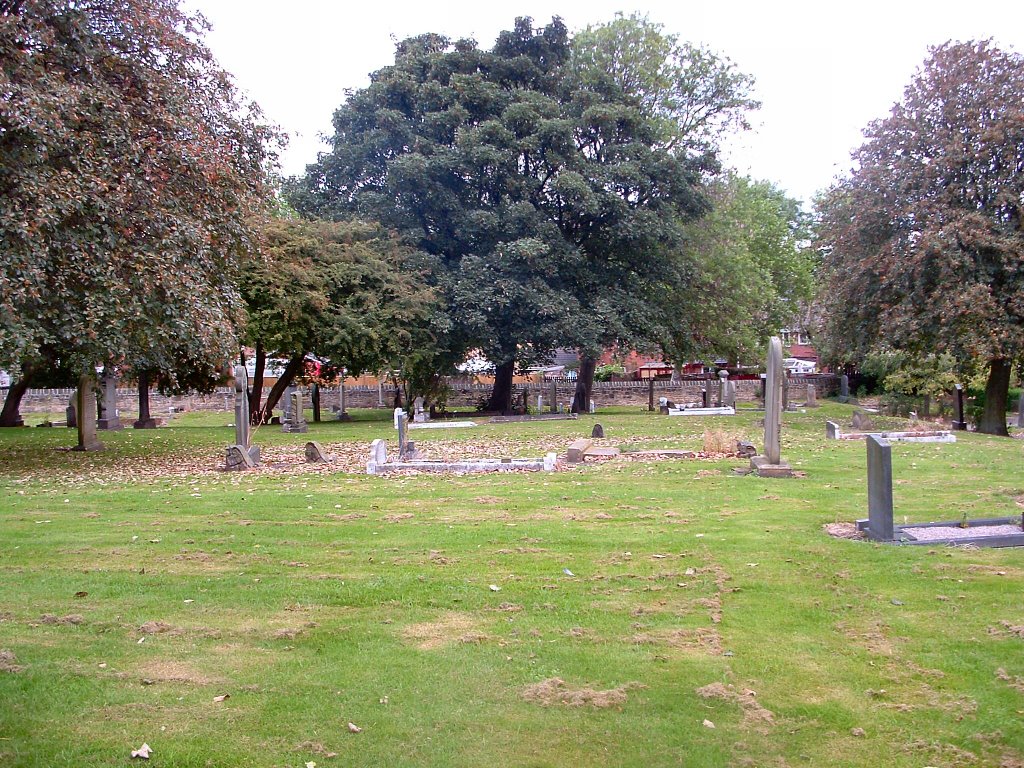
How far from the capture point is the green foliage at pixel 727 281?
33.9m

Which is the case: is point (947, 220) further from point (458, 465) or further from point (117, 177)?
point (117, 177)

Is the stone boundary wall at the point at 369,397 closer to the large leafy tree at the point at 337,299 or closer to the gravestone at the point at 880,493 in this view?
the large leafy tree at the point at 337,299

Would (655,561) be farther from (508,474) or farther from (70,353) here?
(70,353)

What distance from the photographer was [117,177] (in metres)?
8.85

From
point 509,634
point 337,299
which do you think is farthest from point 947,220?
point 509,634

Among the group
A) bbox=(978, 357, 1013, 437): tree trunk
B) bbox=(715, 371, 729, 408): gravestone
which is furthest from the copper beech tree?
bbox=(715, 371, 729, 408): gravestone

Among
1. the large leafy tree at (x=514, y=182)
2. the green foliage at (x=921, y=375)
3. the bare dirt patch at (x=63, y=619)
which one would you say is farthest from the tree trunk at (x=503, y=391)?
the bare dirt patch at (x=63, y=619)

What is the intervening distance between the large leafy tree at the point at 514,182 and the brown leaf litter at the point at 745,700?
79.7 feet

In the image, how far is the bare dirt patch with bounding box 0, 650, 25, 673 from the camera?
17.0ft

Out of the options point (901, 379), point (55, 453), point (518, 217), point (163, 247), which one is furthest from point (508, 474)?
point (901, 379)

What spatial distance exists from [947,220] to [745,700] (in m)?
21.8

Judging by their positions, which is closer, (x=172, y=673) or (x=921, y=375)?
(x=172, y=673)

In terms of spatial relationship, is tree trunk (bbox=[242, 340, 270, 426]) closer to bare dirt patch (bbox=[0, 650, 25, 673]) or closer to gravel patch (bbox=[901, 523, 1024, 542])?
gravel patch (bbox=[901, 523, 1024, 542])

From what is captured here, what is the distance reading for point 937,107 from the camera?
23984 millimetres
